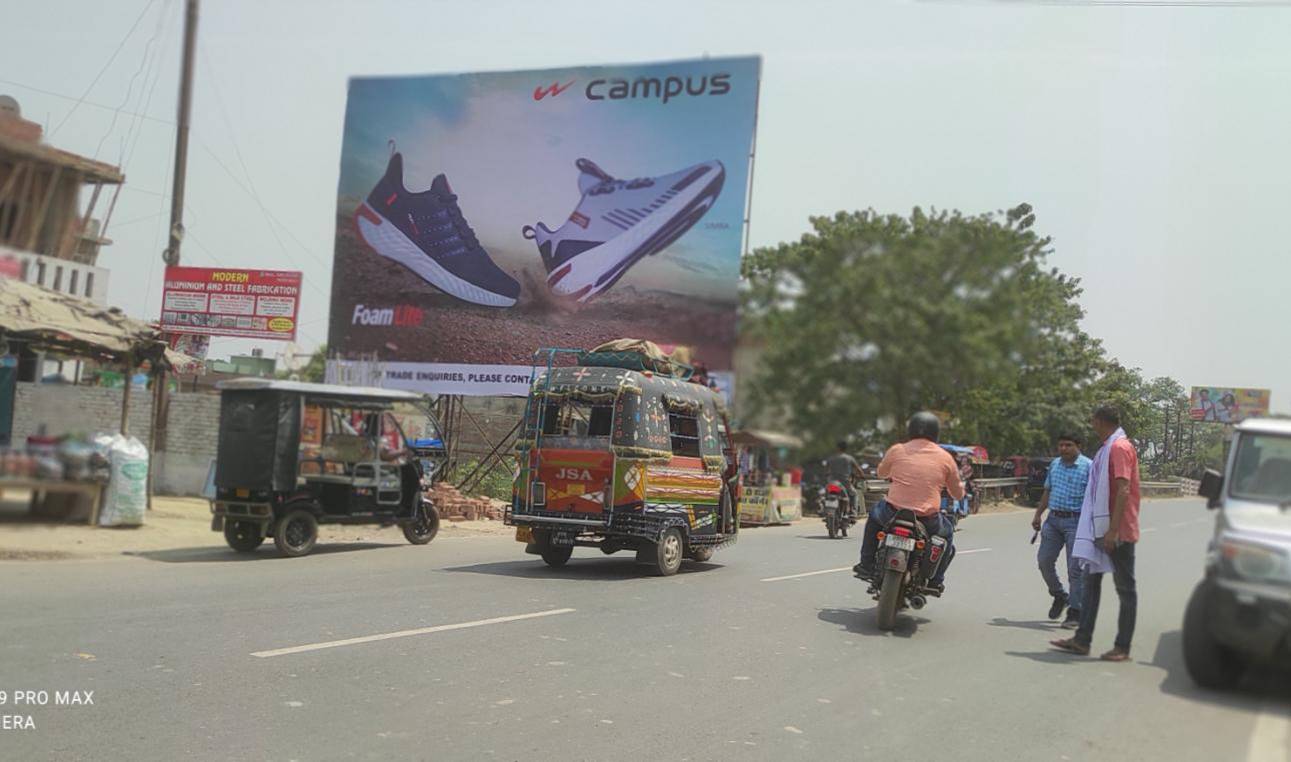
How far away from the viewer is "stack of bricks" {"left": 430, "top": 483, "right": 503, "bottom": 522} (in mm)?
11867

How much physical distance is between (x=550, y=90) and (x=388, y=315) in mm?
490

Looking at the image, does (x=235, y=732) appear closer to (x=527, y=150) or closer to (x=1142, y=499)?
(x=527, y=150)

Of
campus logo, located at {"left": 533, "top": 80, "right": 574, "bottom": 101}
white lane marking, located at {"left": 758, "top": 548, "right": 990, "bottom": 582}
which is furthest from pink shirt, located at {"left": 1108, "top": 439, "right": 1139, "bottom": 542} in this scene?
white lane marking, located at {"left": 758, "top": 548, "right": 990, "bottom": 582}

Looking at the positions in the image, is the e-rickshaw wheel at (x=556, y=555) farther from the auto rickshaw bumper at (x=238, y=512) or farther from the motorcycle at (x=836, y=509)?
the motorcycle at (x=836, y=509)

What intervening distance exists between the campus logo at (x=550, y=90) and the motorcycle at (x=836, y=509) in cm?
79

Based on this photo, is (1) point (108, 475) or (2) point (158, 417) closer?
(1) point (108, 475)

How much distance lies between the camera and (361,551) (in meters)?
11.0

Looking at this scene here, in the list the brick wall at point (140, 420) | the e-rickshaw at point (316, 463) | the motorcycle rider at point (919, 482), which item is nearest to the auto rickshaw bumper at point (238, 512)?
the e-rickshaw at point (316, 463)

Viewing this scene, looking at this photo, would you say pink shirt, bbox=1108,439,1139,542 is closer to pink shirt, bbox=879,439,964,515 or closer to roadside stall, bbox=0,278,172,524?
pink shirt, bbox=879,439,964,515

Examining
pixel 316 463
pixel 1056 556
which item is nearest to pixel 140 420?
pixel 1056 556

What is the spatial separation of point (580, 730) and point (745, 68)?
3.46 meters

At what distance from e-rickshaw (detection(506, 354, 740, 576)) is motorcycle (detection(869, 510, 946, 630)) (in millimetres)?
637

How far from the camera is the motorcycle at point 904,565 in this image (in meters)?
3.47

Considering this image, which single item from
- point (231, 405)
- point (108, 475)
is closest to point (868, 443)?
point (108, 475)
